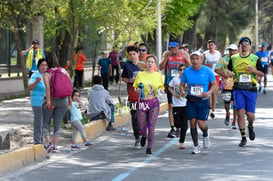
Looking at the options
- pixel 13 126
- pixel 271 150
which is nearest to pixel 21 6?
pixel 13 126

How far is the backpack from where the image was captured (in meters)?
11.6

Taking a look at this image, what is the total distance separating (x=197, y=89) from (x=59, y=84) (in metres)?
2.25

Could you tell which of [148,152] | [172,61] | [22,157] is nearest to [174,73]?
[172,61]

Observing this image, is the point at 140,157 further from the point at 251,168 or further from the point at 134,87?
the point at 251,168

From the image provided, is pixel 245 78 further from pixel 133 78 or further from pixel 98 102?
pixel 98 102

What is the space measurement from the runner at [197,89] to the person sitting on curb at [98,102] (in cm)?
366

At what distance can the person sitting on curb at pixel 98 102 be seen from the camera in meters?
15.1

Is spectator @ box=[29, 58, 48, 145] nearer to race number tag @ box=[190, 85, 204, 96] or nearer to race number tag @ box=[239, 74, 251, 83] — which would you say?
race number tag @ box=[190, 85, 204, 96]

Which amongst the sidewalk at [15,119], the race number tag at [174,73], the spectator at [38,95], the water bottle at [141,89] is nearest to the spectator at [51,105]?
the spectator at [38,95]

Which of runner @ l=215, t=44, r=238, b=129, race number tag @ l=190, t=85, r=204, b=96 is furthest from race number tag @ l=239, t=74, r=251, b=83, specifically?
race number tag @ l=190, t=85, r=204, b=96

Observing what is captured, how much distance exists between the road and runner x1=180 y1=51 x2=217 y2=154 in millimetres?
590

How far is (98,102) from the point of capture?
1516 centimetres

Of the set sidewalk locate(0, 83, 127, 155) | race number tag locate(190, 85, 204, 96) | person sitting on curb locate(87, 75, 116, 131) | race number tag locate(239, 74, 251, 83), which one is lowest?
sidewalk locate(0, 83, 127, 155)

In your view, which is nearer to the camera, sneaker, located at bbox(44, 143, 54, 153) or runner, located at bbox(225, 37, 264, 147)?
sneaker, located at bbox(44, 143, 54, 153)
